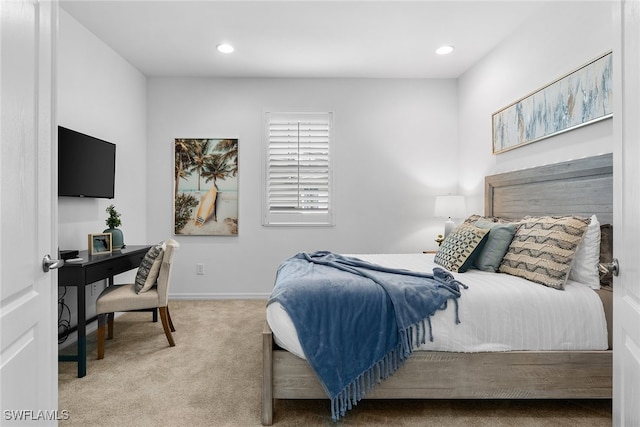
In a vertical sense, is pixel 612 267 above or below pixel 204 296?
above

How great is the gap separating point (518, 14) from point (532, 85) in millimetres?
594

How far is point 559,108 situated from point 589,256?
46.4 inches

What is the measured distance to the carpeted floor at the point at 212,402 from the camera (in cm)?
192

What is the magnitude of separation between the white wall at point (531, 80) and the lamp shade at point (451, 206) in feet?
0.48

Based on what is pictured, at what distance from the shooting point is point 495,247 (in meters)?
2.46

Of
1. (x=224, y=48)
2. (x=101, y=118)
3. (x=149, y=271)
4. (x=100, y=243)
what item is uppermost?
(x=224, y=48)

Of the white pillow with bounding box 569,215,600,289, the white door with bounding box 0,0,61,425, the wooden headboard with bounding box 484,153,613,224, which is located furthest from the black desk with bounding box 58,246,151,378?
the wooden headboard with bounding box 484,153,613,224

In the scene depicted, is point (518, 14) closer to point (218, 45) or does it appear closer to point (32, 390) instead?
point (218, 45)

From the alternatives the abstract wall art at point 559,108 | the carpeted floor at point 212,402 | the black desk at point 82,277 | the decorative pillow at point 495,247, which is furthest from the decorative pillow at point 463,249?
the black desk at point 82,277

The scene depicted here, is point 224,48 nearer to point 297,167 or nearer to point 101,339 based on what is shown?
point 297,167

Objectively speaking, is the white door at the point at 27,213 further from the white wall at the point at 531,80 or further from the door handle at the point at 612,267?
the white wall at the point at 531,80

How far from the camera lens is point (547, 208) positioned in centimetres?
272

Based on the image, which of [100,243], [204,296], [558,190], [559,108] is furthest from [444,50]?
[204,296]

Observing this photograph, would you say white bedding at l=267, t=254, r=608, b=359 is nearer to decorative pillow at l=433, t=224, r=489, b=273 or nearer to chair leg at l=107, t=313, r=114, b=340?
decorative pillow at l=433, t=224, r=489, b=273
